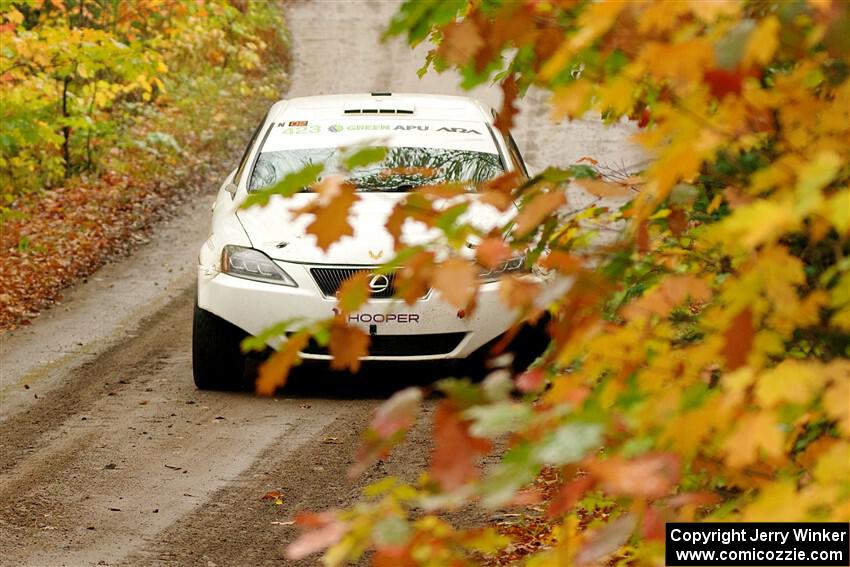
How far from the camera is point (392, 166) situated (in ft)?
25.2

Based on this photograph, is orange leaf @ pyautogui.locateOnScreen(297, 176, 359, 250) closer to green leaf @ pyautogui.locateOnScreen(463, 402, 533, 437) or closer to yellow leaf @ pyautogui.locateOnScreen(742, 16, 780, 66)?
green leaf @ pyautogui.locateOnScreen(463, 402, 533, 437)

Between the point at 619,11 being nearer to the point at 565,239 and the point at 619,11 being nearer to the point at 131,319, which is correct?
the point at 565,239

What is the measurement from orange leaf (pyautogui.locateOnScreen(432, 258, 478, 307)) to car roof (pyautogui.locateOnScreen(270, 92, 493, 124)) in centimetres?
636

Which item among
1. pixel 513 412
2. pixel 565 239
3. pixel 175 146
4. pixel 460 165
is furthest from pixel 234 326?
pixel 175 146

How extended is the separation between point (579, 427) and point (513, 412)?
0.37 ft

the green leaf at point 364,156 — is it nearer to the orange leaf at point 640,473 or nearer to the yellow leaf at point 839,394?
the orange leaf at point 640,473

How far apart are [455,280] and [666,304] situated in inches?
15.9

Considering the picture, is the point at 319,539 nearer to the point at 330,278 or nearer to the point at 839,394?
the point at 839,394

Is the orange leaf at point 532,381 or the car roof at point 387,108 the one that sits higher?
the car roof at point 387,108

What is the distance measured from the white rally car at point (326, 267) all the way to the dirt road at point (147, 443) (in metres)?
0.46

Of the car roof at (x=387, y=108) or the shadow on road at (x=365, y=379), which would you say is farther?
the car roof at (x=387, y=108)

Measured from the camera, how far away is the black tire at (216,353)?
24.0ft


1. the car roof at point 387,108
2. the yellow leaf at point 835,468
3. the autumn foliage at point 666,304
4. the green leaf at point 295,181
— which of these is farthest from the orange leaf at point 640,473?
the car roof at point 387,108

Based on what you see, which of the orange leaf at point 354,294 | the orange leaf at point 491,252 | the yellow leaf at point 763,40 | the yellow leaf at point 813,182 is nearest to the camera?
the yellow leaf at point 813,182
